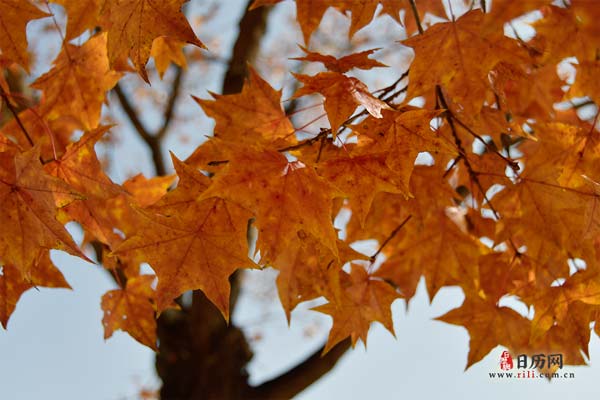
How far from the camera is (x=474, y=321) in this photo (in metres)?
1.64

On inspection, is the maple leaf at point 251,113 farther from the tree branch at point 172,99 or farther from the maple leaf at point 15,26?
the tree branch at point 172,99

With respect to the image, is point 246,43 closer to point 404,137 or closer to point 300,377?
point 300,377

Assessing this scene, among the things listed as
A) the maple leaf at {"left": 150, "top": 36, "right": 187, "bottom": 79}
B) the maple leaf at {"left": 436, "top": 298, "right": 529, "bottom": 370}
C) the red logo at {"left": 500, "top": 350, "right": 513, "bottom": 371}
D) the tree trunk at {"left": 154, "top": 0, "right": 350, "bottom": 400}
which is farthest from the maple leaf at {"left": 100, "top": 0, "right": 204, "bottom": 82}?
the tree trunk at {"left": 154, "top": 0, "right": 350, "bottom": 400}

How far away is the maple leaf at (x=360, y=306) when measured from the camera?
1543mm

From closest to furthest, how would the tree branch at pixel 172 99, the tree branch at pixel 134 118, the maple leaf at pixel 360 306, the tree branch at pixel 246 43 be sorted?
the maple leaf at pixel 360 306 → the tree branch at pixel 246 43 → the tree branch at pixel 134 118 → the tree branch at pixel 172 99

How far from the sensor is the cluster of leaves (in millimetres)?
1118

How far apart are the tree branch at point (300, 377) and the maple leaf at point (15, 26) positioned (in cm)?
201

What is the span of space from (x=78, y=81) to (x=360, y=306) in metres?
1.01

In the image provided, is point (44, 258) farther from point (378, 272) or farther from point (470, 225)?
point (470, 225)

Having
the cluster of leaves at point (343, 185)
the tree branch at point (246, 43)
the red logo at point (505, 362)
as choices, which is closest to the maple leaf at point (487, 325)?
the cluster of leaves at point (343, 185)

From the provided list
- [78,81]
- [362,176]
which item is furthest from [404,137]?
[78,81]

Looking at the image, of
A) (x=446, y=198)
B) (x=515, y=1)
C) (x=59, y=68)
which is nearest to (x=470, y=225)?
(x=446, y=198)

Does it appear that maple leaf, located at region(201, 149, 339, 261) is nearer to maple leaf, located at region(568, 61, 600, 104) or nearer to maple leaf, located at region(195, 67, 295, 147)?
maple leaf, located at region(195, 67, 295, 147)

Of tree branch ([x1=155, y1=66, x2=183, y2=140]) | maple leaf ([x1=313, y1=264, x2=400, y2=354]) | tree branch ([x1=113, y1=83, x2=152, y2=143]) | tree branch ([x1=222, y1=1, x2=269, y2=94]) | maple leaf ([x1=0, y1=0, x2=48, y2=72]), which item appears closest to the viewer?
maple leaf ([x1=0, y1=0, x2=48, y2=72])
